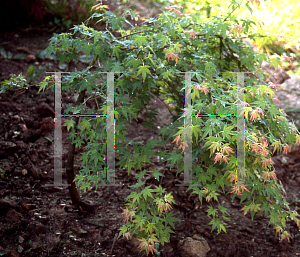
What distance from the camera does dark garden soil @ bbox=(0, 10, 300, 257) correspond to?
2.16 metres

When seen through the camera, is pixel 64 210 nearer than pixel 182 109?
No

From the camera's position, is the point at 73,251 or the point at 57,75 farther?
the point at 73,251

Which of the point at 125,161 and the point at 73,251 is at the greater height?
the point at 125,161

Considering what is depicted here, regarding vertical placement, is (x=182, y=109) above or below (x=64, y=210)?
above

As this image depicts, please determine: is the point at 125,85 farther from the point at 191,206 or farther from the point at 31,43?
the point at 31,43

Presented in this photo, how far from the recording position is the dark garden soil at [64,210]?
2.16 m

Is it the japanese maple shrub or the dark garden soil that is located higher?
the japanese maple shrub

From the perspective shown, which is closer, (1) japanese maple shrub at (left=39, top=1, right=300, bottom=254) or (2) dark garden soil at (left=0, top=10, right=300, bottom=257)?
(1) japanese maple shrub at (left=39, top=1, right=300, bottom=254)

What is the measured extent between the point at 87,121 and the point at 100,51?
1.41 ft

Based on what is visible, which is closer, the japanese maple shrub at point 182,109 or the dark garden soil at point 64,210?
the japanese maple shrub at point 182,109

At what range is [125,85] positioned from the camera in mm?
1781

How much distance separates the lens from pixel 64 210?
242 cm

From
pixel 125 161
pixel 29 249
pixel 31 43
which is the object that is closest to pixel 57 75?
pixel 125 161

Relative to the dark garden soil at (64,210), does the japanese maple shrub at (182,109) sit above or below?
above
